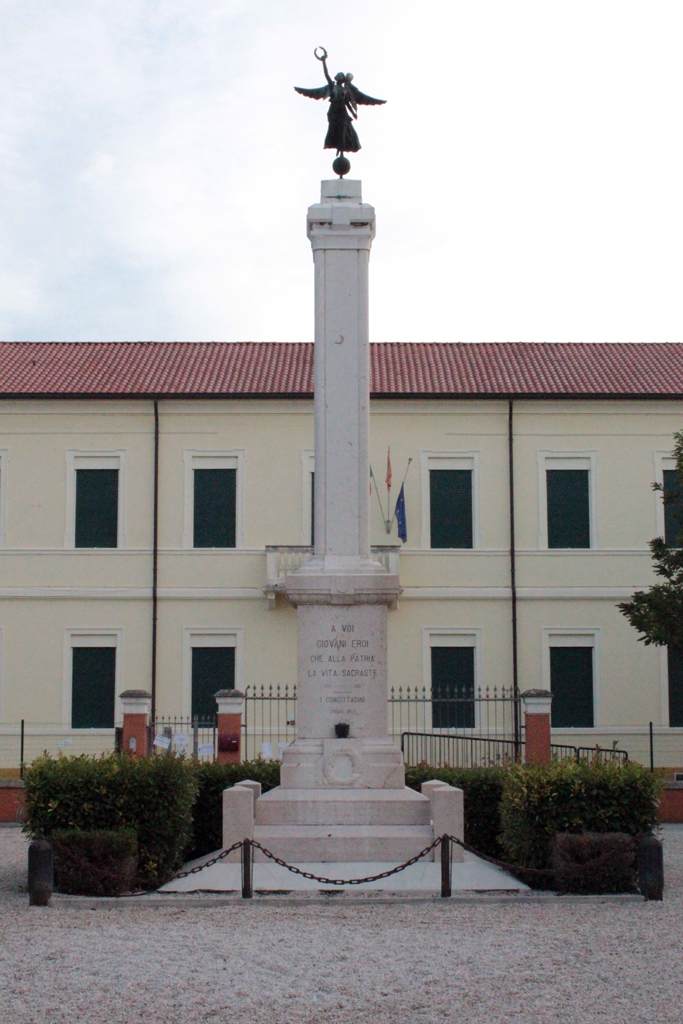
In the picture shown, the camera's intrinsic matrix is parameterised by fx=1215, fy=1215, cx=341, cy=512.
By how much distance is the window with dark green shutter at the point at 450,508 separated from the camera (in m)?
25.5

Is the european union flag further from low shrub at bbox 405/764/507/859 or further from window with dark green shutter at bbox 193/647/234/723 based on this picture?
low shrub at bbox 405/764/507/859

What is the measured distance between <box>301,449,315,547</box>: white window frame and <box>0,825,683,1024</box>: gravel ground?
1602 cm

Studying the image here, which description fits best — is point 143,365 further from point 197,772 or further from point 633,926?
point 633,926

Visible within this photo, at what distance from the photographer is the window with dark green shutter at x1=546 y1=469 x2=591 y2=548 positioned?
25.6m

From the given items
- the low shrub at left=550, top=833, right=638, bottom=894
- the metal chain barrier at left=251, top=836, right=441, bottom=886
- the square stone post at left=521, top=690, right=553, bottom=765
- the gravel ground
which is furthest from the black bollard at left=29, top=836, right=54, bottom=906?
the square stone post at left=521, top=690, right=553, bottom=765

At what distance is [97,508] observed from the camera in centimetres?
2556

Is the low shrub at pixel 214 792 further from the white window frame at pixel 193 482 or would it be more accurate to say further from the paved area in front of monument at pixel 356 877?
the white window frame at pixel 193 482

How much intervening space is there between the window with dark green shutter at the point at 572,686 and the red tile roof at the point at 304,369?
5466 millimetres

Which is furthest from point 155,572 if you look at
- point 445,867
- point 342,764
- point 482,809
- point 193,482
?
point 445,867

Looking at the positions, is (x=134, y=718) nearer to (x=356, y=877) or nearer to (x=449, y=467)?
(x=356, y=877)

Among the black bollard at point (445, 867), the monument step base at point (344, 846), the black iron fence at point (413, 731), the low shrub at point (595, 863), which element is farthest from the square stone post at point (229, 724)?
the low shrub at point (595, 863)

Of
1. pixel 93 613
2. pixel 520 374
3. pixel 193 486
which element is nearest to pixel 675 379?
pixel 520 374

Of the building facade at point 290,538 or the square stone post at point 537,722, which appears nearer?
the square stone post at point 537,722

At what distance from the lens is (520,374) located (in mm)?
26812
